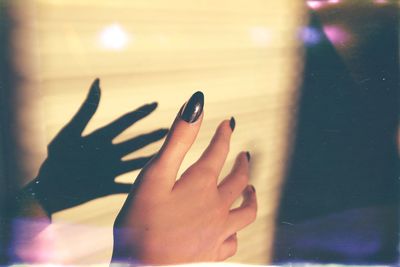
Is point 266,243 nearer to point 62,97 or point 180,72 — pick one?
point 180,72

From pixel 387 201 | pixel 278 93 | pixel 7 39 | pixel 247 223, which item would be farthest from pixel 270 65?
pixel 7 39

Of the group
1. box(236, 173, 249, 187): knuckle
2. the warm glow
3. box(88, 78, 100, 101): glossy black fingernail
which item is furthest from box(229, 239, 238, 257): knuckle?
the warm glow

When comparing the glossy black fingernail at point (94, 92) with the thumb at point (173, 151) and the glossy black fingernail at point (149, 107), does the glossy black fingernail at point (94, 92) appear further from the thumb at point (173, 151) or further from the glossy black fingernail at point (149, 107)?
the thumb at point (173, 151)

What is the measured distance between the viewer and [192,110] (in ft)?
4.22

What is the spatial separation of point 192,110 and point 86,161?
44cm

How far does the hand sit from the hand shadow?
0.16m

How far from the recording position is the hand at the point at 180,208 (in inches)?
48.2

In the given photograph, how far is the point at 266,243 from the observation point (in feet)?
5.79

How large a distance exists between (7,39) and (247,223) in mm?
1146

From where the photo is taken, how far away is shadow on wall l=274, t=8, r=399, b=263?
1634mm

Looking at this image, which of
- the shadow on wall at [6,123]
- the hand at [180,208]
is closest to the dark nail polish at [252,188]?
the hand at [180,208]

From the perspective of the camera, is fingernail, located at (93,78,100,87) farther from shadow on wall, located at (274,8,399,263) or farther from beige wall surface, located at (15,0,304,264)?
shadow on wall, located at (274,8,399,263)

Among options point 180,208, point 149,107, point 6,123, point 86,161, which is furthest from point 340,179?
point 6,123

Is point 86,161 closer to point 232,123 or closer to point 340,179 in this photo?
point 232,123
